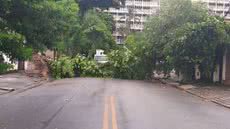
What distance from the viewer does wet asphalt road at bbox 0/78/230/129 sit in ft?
51.4

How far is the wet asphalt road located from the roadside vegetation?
7.31 ft

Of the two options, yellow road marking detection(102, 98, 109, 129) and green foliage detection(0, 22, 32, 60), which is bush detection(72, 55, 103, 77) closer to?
yellow road marking detection(102, 98, 109, 129)

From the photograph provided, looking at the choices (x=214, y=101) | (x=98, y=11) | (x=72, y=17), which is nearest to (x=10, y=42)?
(x=72, y=17)

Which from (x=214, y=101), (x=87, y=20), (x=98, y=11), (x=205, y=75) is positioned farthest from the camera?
(x=98, y=11)

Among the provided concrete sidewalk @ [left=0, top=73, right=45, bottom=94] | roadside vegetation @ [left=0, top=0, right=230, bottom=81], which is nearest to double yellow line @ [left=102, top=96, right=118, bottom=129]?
roadside vegetation @ [left=0, top=0, right=230, bottom=81]

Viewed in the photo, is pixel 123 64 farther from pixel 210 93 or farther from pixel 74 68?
pixel 210 93

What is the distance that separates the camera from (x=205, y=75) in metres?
38.7

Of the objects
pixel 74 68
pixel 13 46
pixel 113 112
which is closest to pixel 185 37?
pixel 74 68

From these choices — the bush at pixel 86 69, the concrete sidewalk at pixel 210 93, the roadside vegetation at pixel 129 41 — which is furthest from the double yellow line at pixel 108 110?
the bush at pixel 86 69

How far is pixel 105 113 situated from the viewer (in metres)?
18.3

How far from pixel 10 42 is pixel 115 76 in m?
32.4

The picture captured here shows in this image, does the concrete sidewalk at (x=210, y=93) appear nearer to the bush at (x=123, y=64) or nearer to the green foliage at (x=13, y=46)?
the bush at (x=123, y=64)

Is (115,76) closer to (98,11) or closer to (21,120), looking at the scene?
(98,11)

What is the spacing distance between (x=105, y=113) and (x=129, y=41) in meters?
34.1
